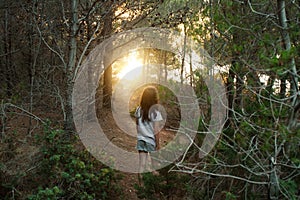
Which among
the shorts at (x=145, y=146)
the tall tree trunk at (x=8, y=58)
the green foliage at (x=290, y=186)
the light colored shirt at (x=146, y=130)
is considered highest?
the tall tree trunk at (x=8, y=58)

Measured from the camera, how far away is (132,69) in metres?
11.8

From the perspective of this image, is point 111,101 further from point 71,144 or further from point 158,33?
point 71,144

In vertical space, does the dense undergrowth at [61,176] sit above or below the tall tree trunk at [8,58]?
below

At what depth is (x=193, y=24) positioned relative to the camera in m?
5.82

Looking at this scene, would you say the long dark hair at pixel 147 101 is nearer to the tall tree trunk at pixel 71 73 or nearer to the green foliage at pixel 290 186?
the tall tree trunk at pixel 71 73

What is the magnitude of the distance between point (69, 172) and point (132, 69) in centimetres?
770

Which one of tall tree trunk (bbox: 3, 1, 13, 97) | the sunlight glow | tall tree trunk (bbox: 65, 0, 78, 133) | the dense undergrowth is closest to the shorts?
the dense undergrowth

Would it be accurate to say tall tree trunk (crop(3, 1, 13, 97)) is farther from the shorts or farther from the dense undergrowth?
Answer: the shorts

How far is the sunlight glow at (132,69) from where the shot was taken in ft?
34.3

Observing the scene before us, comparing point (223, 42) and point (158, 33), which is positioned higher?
point (158, 33)

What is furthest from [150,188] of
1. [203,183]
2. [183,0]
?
[183,0]

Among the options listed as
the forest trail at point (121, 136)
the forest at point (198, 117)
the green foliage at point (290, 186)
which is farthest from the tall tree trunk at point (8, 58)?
the green foliage at point (290, 186)

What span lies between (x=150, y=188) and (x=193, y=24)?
3.19 metres

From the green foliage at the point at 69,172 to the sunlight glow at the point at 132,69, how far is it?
221 inches
